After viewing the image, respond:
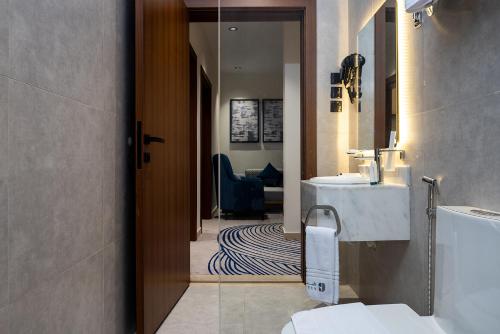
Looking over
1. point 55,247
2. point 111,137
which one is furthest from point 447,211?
point 111,137

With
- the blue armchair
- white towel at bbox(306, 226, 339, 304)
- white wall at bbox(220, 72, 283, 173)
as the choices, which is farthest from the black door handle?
white wall at bbox(220, 72, 283, 173)

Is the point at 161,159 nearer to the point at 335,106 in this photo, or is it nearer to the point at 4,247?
the point at 4,247

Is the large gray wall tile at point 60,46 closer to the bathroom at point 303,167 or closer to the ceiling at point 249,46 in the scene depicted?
the bathroom at point 303,167

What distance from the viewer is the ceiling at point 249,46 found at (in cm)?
394

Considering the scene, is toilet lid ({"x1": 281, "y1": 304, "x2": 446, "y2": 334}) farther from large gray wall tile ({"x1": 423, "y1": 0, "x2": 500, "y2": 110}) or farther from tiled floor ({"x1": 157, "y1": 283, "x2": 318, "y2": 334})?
tiled floor ({"x1": 157, "y1": 283, "x2": 318, "y2": 334})

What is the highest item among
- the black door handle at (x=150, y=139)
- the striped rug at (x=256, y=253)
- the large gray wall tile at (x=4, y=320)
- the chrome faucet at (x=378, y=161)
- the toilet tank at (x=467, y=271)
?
the black door handle at (x=150, y=139)

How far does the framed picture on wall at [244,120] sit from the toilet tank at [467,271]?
4.38m

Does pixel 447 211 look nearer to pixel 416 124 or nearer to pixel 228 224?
pixel 416 124

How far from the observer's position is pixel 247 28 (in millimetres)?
3904

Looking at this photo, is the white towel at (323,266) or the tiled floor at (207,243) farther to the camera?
the tiled floor at (207,243)

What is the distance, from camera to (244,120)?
17.4 ft

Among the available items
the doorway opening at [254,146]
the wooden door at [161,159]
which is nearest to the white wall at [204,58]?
the doorway opening at [254,146]

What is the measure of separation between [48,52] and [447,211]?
4.22 feet

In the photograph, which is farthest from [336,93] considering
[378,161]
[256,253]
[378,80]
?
[256,253]
